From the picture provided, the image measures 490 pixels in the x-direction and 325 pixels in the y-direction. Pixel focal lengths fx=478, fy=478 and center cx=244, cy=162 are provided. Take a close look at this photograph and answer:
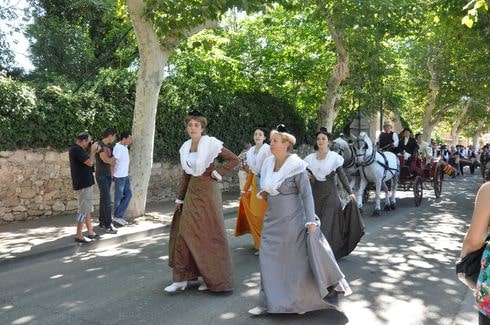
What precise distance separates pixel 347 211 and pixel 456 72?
2769 centimetres

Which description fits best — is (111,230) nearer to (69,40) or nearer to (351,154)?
(351,154)

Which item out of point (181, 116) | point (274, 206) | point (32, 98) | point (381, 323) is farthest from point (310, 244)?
point (181, 116)

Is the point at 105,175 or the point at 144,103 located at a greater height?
the point at 144,103

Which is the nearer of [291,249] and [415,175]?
[291,249]

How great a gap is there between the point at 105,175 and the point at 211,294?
→ 187 inches

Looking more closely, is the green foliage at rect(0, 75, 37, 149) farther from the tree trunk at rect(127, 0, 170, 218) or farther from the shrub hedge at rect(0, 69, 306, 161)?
the tree trunk at rect(127, 0, 170, 218)

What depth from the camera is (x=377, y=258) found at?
7309 mm

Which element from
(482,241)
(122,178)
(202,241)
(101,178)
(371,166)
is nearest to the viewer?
(482,241)

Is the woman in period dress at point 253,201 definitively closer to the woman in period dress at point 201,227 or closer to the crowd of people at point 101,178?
the woman in period dress at point 201,227

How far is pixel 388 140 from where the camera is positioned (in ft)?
47.1

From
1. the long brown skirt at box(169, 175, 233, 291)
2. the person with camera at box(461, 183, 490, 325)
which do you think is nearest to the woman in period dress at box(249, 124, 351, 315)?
the long brown skirt at box(169, 175, 233, 291)

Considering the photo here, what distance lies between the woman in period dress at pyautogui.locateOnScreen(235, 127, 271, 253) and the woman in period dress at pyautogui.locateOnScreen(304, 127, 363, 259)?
2.79 ft

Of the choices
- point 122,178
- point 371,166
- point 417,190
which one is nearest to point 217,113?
point 371,166

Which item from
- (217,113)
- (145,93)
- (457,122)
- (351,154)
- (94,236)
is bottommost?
(94,236)
